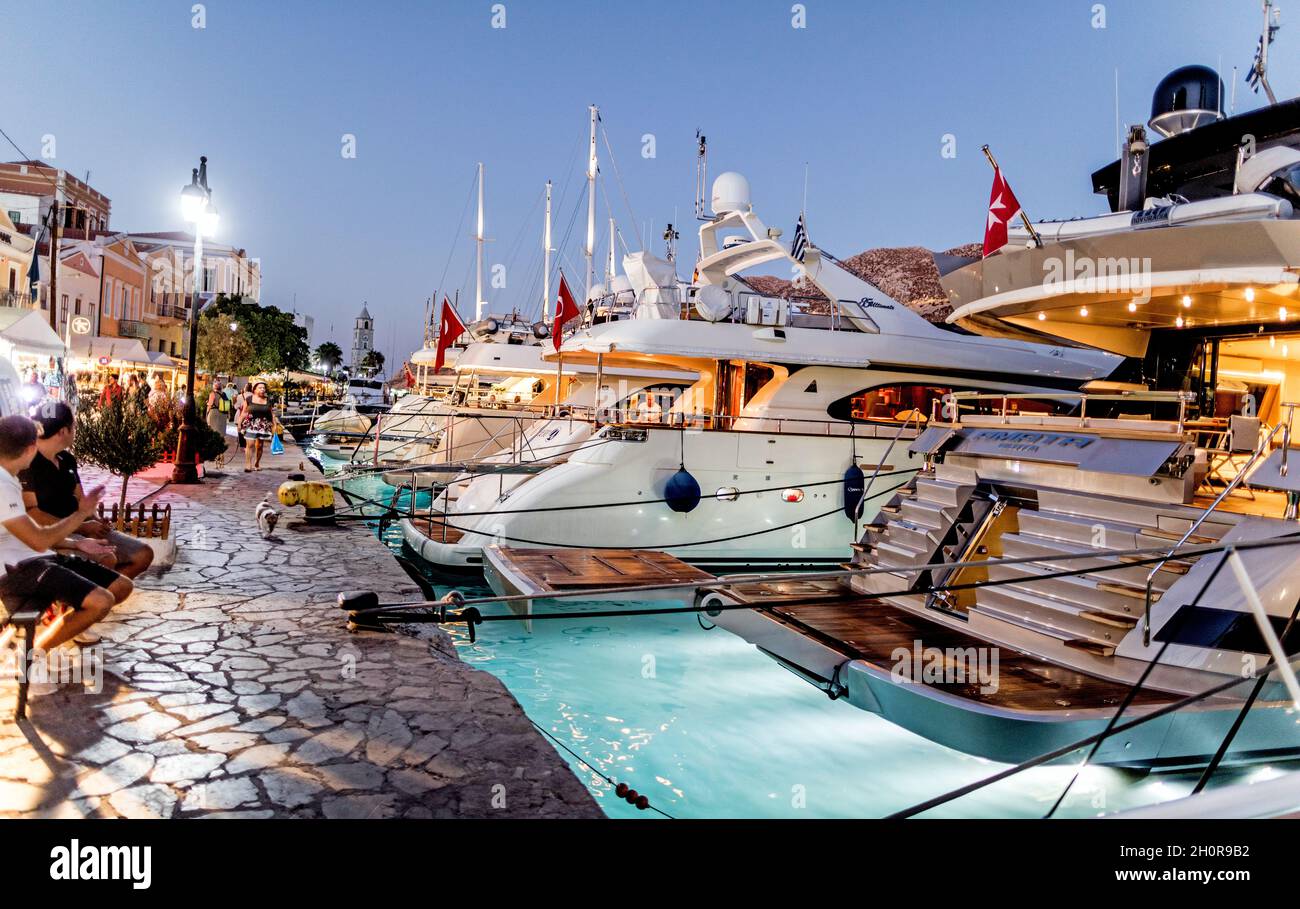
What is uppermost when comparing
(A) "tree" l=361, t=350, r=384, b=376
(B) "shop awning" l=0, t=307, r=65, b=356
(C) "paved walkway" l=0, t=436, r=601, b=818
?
(A) "tree" l=361, t=350, r=384, b=376

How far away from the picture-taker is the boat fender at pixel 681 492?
12867 mm

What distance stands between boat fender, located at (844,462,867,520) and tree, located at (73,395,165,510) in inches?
421

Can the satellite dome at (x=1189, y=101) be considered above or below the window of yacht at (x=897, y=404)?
above

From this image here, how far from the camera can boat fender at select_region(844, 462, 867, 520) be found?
13859mm

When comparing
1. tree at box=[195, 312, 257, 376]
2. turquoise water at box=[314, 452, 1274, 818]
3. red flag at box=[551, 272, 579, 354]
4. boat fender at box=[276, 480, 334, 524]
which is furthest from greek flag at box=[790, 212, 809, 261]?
tree at box=[195, 312, 257, 376]

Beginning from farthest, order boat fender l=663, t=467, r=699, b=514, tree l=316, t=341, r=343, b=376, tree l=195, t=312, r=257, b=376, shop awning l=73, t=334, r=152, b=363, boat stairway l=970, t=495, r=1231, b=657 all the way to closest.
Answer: tree l=316, t=341, r=343, b=376 < tree l=195, t=312, r=257, b=376 < shop awning l=73, t=334, r=152, b=363 < boat fender l=663, t=467, r=699, b=514 < boat stairway l=970, t=495, r=1231, b=657

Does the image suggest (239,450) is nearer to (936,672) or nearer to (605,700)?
(605,700)

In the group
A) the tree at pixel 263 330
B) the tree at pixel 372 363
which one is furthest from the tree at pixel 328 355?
the tree at pixel 263 330

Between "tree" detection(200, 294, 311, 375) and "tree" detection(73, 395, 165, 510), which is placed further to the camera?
"tree" detection(200, 294, 311, 375)

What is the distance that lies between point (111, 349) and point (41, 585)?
34480 millimetres

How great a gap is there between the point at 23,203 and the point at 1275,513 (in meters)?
62.2

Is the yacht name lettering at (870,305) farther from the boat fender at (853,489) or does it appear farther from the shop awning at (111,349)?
the shop awning at (111,349)

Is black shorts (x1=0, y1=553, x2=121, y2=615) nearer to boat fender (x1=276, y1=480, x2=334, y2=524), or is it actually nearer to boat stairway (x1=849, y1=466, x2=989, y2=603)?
boat stairway (x1=849, y1=466, x2=989, y2=603)

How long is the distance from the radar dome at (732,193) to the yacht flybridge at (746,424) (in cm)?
3
